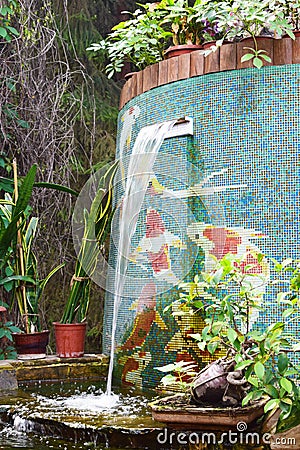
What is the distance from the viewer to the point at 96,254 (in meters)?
5.12

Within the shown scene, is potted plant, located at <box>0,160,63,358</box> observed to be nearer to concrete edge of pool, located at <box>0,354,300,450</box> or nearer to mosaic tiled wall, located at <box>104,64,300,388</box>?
concrete edge of pool, located at <box>0,354,300,450</box>

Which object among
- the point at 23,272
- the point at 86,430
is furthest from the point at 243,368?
the point at 23,272

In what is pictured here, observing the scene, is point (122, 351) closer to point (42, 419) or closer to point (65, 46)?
point (42, 419)

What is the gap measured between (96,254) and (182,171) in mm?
1047

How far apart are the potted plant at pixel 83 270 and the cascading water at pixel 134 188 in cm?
16

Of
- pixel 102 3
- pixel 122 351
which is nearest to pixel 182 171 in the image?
pixel 122 351

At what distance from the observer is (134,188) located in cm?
479

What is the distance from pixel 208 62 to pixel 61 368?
2.27 metres

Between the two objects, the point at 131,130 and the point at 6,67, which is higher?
the point at 6,67

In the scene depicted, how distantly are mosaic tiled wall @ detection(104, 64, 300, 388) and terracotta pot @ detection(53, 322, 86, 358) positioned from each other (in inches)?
14.9

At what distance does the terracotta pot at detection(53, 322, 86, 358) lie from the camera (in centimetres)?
497

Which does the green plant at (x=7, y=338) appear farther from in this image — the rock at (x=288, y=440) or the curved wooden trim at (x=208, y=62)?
the rock at (x=288, y=440)

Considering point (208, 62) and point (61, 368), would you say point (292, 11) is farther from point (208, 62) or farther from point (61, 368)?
point (61, 368)

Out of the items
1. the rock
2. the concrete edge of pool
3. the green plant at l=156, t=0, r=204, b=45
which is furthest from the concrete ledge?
the green plant at l=156, t=0, r=204, b=45
